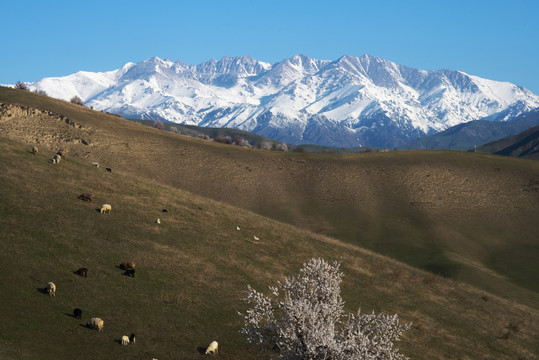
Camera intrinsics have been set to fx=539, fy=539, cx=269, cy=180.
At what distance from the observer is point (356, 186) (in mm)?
117000

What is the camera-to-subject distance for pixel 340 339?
75.8 ft

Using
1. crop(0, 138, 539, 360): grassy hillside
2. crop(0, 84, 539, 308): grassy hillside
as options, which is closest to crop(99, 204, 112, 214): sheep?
crop(0, 138, 539, 360): grassy hillside

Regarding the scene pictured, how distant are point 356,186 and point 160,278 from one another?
85.6m

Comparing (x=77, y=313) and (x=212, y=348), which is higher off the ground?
(x=77, y=313)

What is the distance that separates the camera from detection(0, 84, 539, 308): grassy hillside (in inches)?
3565

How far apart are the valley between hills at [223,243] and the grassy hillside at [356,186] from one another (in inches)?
19.1

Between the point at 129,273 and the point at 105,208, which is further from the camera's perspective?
the point at 105,208

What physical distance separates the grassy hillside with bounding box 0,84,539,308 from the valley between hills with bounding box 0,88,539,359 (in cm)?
49

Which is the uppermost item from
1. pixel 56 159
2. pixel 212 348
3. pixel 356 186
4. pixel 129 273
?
pixel 356 186

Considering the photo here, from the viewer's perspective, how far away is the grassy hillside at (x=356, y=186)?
9056 cm

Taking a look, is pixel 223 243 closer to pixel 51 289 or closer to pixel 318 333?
pixel 51 289

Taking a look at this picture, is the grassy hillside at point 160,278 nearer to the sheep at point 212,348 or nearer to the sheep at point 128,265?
the sheep at point 128,265

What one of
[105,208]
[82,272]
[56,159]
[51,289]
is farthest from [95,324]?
[56,159]

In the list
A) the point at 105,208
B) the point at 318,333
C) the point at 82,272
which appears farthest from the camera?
the point at 105,208
